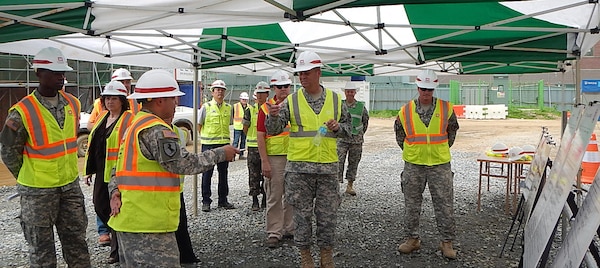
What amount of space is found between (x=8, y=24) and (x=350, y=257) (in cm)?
357

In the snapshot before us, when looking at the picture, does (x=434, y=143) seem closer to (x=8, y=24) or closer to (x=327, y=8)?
(x=327, y=8)

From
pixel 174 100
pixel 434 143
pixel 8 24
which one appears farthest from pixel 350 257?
pixel 8 24

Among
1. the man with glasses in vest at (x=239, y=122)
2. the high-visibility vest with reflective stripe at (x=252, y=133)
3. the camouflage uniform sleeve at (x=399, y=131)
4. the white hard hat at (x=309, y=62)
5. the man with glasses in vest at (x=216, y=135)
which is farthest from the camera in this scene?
the man with glasses in vest at (x=239, y=122)

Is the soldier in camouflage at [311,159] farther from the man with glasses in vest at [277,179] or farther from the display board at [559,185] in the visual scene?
the display board at [559,185]

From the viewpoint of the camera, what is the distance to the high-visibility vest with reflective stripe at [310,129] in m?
3.86

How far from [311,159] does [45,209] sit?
1987 mm

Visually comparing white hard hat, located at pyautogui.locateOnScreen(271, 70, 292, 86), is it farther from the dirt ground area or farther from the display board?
the dirt ground area

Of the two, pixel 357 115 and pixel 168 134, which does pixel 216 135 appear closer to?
pixel 357 115

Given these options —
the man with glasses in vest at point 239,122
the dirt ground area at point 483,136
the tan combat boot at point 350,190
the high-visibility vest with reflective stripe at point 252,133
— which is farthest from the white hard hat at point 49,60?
the dirt ground area at point 483,136

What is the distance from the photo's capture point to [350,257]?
461cm

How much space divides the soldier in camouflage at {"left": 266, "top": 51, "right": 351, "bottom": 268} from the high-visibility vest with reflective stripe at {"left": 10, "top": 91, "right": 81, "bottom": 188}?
62.6 inches

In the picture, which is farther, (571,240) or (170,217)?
(170,217)

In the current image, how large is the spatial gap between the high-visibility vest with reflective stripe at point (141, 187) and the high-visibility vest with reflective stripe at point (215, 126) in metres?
4.12

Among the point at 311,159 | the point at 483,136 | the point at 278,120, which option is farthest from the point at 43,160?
the point at 483,136
